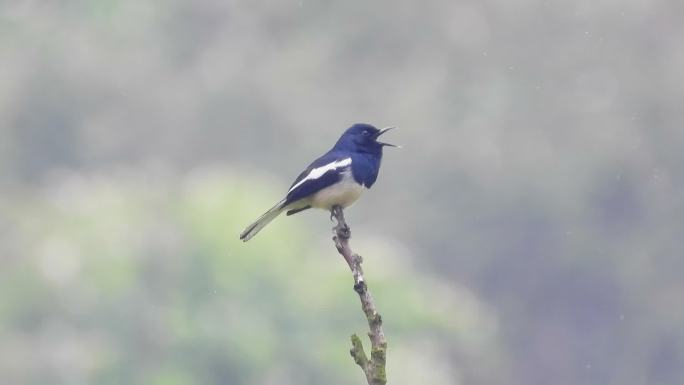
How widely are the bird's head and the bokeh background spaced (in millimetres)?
12922

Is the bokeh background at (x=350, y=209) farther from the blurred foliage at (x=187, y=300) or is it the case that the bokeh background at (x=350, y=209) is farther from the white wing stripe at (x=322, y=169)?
the white wing stripe at (x=322, y=169)

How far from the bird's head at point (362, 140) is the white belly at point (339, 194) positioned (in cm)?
34

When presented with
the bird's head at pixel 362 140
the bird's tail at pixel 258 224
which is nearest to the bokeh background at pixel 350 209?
the bird's head at pixel 362 140

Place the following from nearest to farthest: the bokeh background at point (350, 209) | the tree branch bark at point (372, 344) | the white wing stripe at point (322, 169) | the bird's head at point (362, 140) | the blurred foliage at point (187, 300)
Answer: the tree branch bark at point (372, 344)
the white wing stripe at point (322, 169)
the bird's head at point (362, 140)
the blurred foliage at point (187, 300)
the bokeh background at point (350, 209)

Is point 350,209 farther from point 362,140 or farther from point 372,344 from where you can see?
point 372,344

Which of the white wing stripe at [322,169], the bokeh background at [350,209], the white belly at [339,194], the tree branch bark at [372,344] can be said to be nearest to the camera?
the tree branch bark at [372,344]

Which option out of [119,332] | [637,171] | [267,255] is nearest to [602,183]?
[637,171]

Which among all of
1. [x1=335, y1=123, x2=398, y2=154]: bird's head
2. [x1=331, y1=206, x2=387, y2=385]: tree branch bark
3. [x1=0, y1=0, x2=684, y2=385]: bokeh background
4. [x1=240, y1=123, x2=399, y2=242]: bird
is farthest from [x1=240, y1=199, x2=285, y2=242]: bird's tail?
[x1=0, y1=0, x2=684, y2=385]: bokeh background

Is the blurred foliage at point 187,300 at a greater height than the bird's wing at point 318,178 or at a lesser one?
greater

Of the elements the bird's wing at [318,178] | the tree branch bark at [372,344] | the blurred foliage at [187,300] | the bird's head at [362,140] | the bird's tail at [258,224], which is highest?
the blurred foliage at [187,300]

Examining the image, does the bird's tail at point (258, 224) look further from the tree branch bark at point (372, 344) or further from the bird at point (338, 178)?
the tree branch bark at point (372, 344)

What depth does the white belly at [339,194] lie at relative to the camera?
687 cm

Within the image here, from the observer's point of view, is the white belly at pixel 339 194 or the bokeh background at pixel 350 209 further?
the bokeh background at pixel 350 209

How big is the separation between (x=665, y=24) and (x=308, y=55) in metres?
9.81
